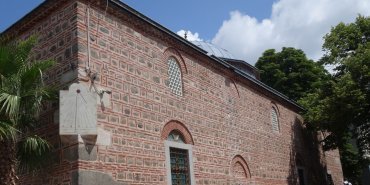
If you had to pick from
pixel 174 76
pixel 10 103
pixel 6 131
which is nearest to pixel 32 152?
pixel 6 131

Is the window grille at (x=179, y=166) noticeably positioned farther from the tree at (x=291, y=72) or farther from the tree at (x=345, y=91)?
the tree at (x=291, y=72)

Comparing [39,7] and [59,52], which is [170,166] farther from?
[39,7]

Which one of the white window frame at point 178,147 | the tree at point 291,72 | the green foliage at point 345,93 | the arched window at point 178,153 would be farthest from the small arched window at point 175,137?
the tree at point 291,72

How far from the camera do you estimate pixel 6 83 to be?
228 inches

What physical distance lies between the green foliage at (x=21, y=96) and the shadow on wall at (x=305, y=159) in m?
9.77

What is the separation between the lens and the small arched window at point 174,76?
9.25 metres

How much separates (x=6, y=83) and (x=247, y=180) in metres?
7.46

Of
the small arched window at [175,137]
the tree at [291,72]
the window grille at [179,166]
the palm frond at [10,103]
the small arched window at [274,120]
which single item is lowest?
the window grille at [179,166]

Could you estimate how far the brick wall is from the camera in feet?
22.4

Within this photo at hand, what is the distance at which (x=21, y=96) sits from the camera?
Result: 5926 mm

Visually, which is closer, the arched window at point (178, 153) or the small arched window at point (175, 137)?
the arched window at point (178, 153)

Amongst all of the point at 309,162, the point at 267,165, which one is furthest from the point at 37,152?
the point at 309,162

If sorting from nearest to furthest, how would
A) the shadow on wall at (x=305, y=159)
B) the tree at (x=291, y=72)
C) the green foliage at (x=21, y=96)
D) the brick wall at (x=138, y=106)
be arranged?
the green foliage at (x=21, y=96) < the brick wall at (x=138, y=106) < the shadow on wall at (x=305, y=159) < the tree at (x=291, y=72)

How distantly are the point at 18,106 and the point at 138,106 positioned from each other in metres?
2.62
